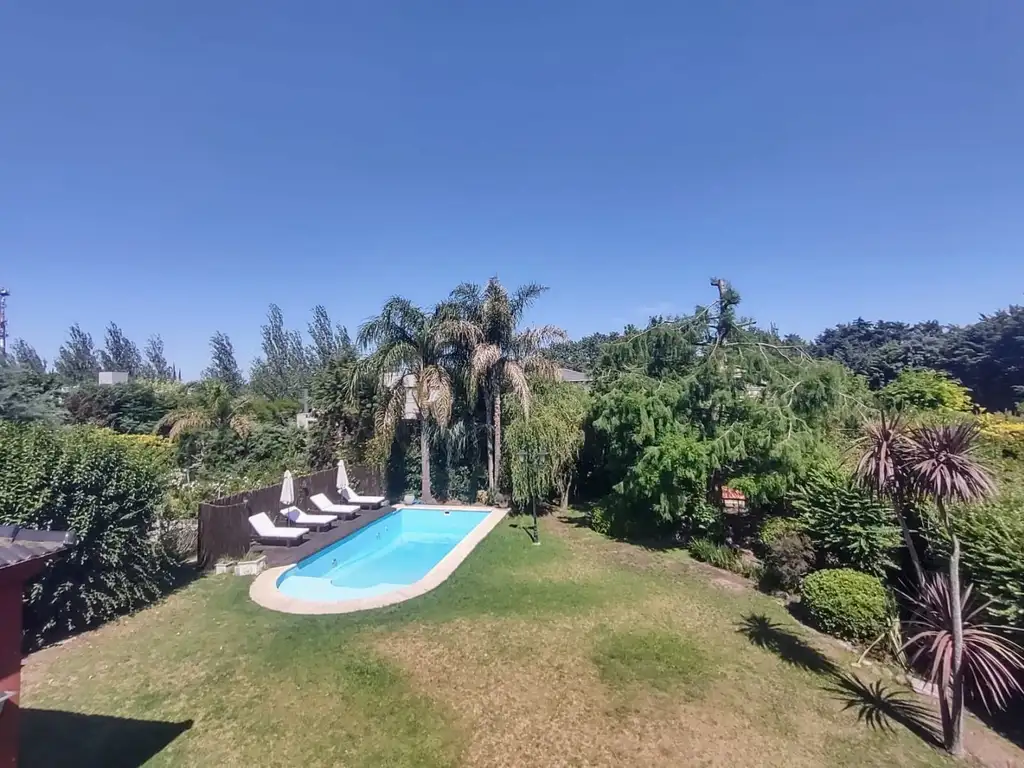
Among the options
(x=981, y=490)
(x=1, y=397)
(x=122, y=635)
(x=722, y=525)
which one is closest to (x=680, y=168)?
(x=722, y=525)

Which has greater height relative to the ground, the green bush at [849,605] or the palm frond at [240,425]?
the palm frond at [240,425]

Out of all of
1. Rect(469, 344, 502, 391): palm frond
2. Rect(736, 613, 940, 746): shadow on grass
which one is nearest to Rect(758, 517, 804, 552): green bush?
Rect(736, 613, 940, 746): shadow on grass

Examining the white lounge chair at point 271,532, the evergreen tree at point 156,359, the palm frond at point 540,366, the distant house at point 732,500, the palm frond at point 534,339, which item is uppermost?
the evergreen tree at point 156,359

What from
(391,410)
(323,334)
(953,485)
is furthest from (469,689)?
(323,334)

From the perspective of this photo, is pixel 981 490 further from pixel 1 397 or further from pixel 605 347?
pixel 1 397

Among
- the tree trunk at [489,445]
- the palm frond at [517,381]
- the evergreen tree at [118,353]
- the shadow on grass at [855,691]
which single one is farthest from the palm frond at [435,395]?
the evergreen tree at [118,353]

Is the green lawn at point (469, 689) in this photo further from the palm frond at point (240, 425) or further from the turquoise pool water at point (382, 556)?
the palm frond at point (240, 425)

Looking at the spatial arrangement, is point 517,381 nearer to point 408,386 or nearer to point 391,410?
point 408,386
